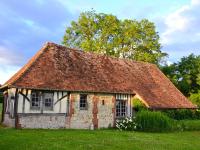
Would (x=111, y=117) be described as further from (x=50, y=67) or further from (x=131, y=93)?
(x=50, y=67)

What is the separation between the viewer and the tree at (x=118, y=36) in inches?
1753

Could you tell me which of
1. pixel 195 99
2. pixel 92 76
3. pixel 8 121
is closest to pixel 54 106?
pixel 8 121

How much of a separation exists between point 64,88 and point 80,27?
24.7m

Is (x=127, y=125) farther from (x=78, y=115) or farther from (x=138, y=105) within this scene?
(x=78, y=115)

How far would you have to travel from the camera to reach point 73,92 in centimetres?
2272

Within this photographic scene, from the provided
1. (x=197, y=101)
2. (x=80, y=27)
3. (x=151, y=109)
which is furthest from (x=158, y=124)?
(x=80, y=27)

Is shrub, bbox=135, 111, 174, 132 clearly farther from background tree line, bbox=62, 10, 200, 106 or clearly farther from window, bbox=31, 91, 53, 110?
background tree line, bbox=62, 10, 200, 106

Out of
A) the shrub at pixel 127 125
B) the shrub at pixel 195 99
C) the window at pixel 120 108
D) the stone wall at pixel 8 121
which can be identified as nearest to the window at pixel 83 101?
the shrub at pixel 127 125

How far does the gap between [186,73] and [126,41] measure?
29.7 feet

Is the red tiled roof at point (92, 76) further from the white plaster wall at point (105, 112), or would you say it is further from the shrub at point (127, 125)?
the shrub at point (127, 125)

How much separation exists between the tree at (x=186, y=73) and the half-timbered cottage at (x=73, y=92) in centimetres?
1433

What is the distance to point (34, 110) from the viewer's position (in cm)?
2128

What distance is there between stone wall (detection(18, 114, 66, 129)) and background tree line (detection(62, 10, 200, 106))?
75.1ft

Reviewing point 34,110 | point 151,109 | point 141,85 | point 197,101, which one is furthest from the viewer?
point 197,101
